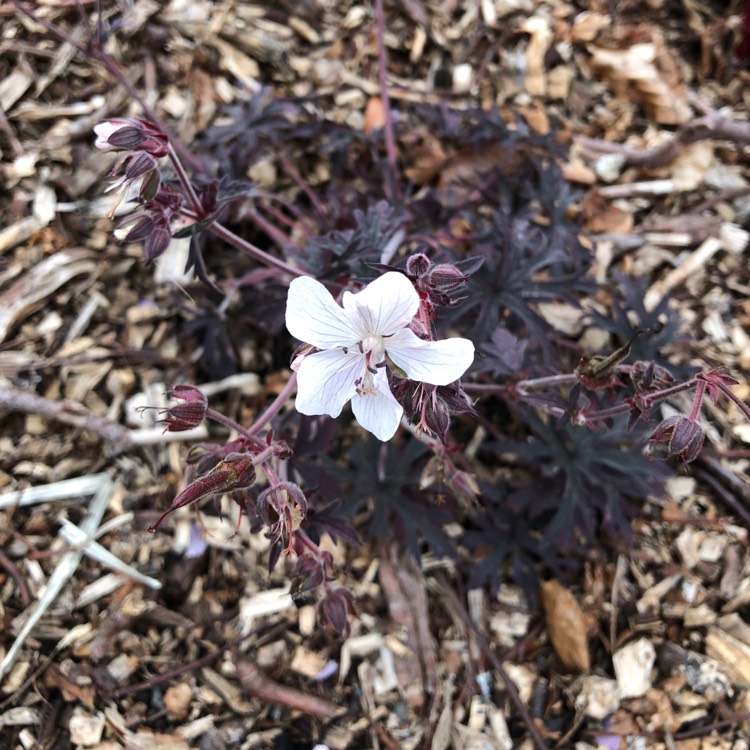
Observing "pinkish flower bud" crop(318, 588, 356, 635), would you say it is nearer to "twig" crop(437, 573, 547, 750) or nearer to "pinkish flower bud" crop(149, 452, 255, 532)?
"pinkish flower bud" crop(149, 452, 255, 532)

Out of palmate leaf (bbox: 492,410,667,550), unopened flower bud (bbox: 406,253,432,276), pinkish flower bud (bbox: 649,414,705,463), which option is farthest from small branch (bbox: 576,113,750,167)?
unopened flower bud (bbox: 406,253,432,276)

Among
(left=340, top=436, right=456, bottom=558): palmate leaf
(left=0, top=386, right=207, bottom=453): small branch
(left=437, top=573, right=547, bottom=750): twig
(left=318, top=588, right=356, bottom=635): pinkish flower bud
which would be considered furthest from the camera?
(left=0, top=386, right=207, bottom=453): small branch

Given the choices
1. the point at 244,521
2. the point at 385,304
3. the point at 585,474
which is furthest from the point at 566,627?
the point at 385,304

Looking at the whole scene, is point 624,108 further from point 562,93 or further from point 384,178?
point 384,178

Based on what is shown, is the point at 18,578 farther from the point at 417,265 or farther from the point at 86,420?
the point at 417,265

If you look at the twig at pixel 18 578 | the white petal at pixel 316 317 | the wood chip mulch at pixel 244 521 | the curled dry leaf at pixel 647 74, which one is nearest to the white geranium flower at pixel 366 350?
the white petal at pixel 316 317
